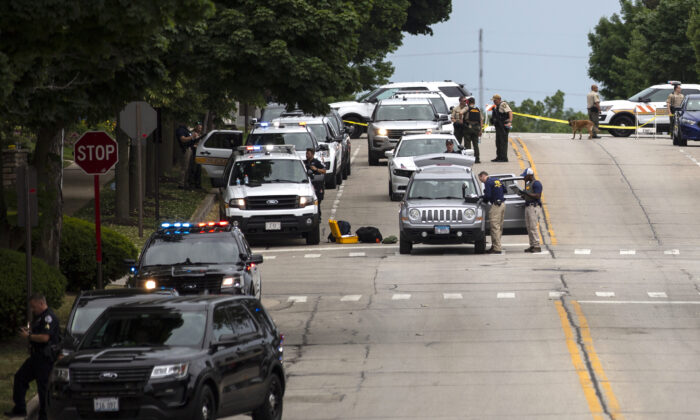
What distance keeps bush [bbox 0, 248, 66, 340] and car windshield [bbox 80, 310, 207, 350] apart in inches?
189

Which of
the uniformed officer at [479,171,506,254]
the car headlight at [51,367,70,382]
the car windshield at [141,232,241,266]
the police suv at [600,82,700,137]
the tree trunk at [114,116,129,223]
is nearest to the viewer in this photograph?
the car headlight at [51,367,70,382]

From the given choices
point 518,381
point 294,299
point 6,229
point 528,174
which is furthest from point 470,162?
point 518,381

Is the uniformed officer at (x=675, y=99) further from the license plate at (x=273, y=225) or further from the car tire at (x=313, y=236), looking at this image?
the license plate at (x=273, y=225)

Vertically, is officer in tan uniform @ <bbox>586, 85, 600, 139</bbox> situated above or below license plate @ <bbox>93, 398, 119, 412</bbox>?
above

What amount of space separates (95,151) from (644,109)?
3633cm

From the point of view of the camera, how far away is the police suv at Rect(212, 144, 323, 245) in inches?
1191

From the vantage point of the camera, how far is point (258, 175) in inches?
1229

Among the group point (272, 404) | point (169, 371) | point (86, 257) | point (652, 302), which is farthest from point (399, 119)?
point (169, 371)

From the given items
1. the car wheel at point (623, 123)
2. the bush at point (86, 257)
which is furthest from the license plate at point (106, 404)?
the car wheel at point (623, 123)

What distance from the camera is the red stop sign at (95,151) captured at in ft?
70.2

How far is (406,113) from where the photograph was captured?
145 ft

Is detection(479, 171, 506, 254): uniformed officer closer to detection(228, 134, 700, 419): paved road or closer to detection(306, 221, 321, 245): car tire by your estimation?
detection(228, 134, 700, 419): paved road

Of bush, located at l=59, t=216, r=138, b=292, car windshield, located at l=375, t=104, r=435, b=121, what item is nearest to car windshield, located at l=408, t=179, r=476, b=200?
bush, located at l=59, t=216, r=138, b=292

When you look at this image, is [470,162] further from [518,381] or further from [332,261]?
[518,381]
